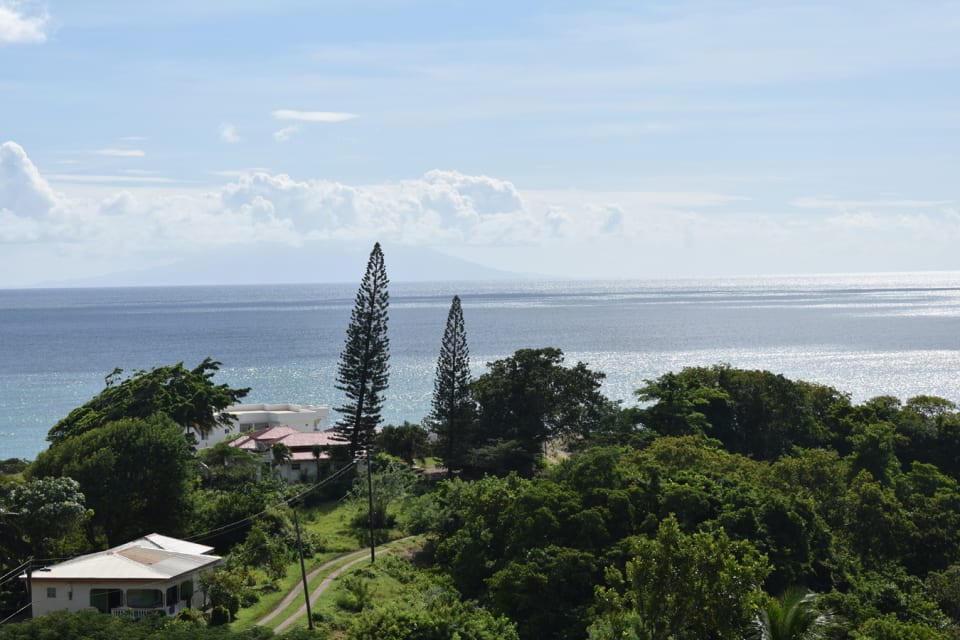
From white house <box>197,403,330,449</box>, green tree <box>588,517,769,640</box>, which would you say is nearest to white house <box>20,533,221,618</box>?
green tree <box>588,517,769,640</box>

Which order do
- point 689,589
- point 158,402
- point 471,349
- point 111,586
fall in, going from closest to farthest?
point 689,589 < point 111,586 < point 158,402 < point 471,349

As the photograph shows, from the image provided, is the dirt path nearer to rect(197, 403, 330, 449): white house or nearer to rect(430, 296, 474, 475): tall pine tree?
rect(430, 296, 474, 475): tall pine tree

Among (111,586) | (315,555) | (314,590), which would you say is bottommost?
(315,555)

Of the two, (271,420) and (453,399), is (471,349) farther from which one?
(453,399)

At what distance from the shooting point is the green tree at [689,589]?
16.9 m

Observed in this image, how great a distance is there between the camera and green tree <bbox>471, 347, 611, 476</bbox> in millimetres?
49375

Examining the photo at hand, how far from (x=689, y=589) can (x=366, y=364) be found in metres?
32.3

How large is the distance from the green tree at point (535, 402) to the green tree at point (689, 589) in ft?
101

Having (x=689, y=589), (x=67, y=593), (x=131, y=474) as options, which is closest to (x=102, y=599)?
(x=67, y=593)

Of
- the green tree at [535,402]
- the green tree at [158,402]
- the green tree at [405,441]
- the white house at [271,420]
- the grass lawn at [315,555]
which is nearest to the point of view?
the grass lawn at [315,555]

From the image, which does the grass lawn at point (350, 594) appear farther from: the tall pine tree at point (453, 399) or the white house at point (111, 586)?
the tall pine tree at point (453, 399)

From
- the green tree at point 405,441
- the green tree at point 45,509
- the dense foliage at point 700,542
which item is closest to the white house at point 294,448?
the green tree at point 405,441

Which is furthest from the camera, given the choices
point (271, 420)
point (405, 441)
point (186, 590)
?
point (271, 420)

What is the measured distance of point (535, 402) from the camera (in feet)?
163
